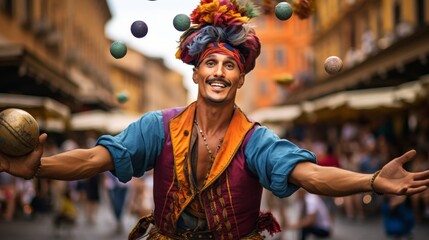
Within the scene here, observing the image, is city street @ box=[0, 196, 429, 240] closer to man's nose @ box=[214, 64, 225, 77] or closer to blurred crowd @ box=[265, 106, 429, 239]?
blurred crowd @ box=[265, 106, 429, 239]

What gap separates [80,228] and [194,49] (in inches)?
505

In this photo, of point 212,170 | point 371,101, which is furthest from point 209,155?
point 371,101

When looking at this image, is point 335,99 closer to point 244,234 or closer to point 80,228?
point 80,228

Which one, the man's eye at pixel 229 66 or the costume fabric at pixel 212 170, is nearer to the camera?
the costume fabric at pixel 212 170

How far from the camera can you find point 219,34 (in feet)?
17.0

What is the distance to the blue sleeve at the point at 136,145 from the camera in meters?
4.88

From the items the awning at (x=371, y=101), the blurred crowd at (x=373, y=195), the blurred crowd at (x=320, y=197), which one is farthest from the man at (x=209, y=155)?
the awning at (x=371, y=101)

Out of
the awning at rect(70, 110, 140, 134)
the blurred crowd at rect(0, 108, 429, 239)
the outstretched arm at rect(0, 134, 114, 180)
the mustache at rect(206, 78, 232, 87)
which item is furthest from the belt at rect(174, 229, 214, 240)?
the awning at rect(70, 110, 140, 134)

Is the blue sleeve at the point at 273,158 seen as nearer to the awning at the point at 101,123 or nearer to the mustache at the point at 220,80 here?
the mustache at the point at 220,80

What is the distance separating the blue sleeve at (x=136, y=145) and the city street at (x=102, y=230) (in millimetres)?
9319

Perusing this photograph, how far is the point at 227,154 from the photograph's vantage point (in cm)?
500

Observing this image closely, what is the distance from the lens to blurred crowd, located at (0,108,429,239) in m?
12.9

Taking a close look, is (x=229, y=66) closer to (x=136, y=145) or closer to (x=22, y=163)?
(x=136, y=145)

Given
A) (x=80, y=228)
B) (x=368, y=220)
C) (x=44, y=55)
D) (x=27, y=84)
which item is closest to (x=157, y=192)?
(x=80, y=228)
